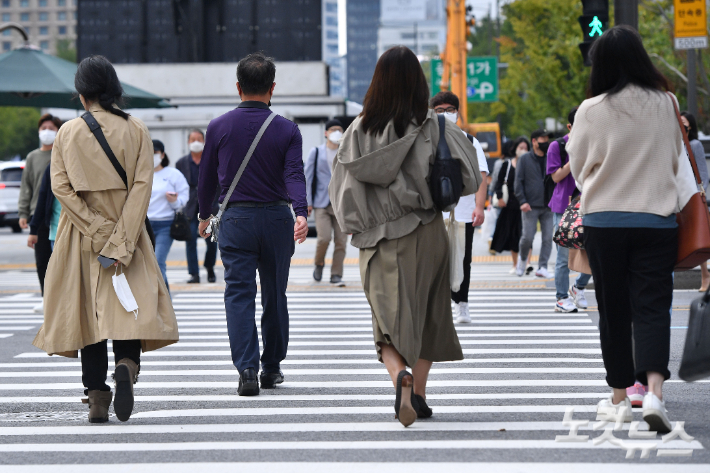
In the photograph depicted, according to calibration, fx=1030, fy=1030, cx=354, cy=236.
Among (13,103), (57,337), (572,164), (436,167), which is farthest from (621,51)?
(13,103)

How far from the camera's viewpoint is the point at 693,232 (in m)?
4.80

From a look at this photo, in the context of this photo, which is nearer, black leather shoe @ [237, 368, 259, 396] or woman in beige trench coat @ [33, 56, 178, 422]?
woman in beige trench coat @ [33, 56, 178, 422]

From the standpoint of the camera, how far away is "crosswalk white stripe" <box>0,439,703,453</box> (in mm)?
4520

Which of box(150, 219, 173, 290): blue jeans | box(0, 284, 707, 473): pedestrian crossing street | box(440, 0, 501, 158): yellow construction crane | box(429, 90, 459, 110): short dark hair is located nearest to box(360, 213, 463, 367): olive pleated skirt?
box(0, 284, 707, 473): pedestrian crossing street

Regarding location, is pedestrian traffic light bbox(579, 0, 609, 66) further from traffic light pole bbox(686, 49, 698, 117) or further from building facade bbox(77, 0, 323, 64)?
Answer: building facade bbox(77, 0, 323, 64)

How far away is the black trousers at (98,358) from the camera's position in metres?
5.24

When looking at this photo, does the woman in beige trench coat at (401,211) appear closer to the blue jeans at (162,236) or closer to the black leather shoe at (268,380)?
the black leather shoe at (268,380)

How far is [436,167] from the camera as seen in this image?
16.5ft

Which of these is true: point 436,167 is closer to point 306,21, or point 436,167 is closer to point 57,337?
point 57,337

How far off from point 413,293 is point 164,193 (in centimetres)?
682

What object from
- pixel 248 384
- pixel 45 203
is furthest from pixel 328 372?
pixel 45 203

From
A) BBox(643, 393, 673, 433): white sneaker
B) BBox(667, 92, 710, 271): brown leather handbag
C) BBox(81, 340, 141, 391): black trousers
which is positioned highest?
BBox(667, 92, 710, 271): brown leather handbag

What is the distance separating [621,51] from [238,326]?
2650 millimetres

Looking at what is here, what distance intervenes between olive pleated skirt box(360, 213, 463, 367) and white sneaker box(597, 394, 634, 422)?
76 centimetres
